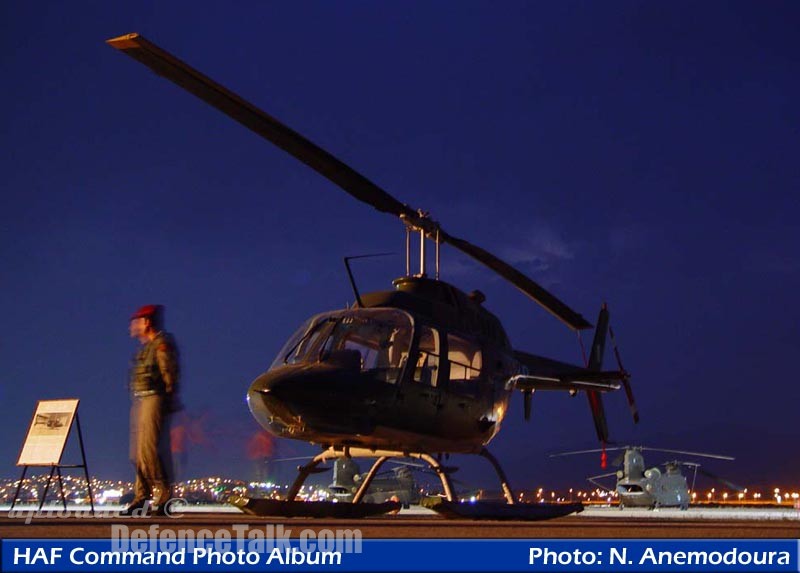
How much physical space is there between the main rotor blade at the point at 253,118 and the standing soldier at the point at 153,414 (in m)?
3.00

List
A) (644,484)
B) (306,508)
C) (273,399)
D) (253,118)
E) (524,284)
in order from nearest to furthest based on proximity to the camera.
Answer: (273,399) → (253,118) → (306,508) → (524,284) → (644,484)

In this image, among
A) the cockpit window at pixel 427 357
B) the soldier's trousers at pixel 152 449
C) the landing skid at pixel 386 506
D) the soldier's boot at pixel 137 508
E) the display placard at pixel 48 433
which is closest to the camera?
the soldier's trousers at pixel 152 449

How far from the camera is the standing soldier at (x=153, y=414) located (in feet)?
26.5

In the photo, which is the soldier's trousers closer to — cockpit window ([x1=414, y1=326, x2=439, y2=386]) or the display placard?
the display placard

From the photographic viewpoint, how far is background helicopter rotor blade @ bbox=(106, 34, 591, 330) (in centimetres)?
907

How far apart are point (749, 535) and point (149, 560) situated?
4.18 metres

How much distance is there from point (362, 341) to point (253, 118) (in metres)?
3.23

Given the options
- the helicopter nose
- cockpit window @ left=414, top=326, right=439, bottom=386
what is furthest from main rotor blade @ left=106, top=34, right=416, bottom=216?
the helicopter nose

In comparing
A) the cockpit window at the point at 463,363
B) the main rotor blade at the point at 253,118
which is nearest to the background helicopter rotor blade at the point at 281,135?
the main rotor blade at the point at 253,118

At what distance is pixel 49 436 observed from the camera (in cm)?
1079

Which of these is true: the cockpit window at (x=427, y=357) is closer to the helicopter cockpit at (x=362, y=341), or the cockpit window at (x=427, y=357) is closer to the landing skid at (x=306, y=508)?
the helicopter cockpit at (x=362, y=341)

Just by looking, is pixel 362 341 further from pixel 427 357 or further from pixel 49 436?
pixel 49 436

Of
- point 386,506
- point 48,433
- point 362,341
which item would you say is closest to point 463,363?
point 362,341

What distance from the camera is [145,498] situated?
325 inches
